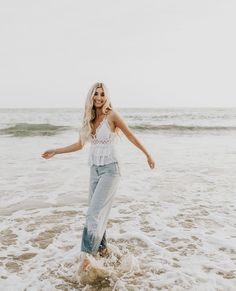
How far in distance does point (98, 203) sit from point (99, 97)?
127 cm

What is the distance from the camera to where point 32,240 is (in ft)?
18.7

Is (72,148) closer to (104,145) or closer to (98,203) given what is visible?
(104,145)

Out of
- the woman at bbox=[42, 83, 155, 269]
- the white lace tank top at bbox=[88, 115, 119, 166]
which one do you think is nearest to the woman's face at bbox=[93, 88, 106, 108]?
the woman at bbox=[42, 83, 155, 269]

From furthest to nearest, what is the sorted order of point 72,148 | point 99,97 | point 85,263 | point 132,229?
point 132,229, point 72,148, point 99,97, point 85,263

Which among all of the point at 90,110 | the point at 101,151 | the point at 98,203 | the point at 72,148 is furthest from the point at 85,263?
the point at 90,110

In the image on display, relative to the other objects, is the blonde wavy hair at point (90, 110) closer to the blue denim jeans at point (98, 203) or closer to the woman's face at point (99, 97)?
the woman's face at point (99, 97)

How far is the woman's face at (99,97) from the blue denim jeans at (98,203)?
75cm

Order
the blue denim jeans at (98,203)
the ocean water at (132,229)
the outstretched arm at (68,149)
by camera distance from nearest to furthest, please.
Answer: the blue denim jeans at (98,203), the ocean water at (132,229), the outstretched arm at (68,149)

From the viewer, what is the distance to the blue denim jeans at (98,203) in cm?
434

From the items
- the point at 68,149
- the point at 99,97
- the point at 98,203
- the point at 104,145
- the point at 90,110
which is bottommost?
the point at 98,203

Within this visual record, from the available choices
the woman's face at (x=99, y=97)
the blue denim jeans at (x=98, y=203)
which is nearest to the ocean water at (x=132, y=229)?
the blue denim jeans at (x=98, y=203)

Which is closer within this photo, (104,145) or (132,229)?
(104,145)

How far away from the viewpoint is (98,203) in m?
4.41

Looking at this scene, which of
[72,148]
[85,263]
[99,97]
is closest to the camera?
[85,263]
